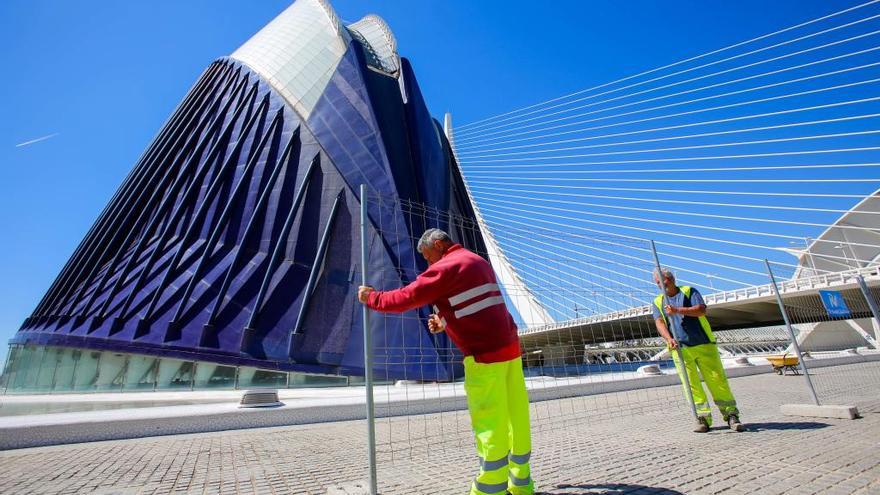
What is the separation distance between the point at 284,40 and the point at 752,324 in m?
47.8

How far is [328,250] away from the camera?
62.4 ft

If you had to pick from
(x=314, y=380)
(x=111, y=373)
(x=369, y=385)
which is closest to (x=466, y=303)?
(x=369, y=385)

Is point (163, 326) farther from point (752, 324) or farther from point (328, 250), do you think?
point (752, 324)

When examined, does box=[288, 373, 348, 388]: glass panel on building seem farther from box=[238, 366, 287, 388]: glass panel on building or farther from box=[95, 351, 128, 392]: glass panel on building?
box=[95, 351, 128, 392]: glass panel on building

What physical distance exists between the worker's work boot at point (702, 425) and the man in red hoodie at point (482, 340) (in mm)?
3236

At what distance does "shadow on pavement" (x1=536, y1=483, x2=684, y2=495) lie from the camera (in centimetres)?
278

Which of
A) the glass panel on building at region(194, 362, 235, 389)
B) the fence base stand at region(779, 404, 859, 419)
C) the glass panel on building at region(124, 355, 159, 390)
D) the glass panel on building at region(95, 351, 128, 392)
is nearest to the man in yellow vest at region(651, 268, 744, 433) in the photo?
the fence base stand at region(779, 404, 859, 419)

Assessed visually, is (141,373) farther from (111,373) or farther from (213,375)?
(213,375)

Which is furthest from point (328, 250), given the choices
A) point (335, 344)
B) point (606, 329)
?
point (606, 329)

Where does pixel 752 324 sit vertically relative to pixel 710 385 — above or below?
above

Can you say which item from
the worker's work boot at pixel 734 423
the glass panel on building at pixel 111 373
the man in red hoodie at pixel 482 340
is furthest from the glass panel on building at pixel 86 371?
the worker's work boot at pixel 734 423

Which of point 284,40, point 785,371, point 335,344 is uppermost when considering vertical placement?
point 284,40

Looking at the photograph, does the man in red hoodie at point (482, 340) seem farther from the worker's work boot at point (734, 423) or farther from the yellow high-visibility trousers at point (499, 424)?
the worker's work boot at point (734, 423)

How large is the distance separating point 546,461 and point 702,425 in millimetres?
2338
